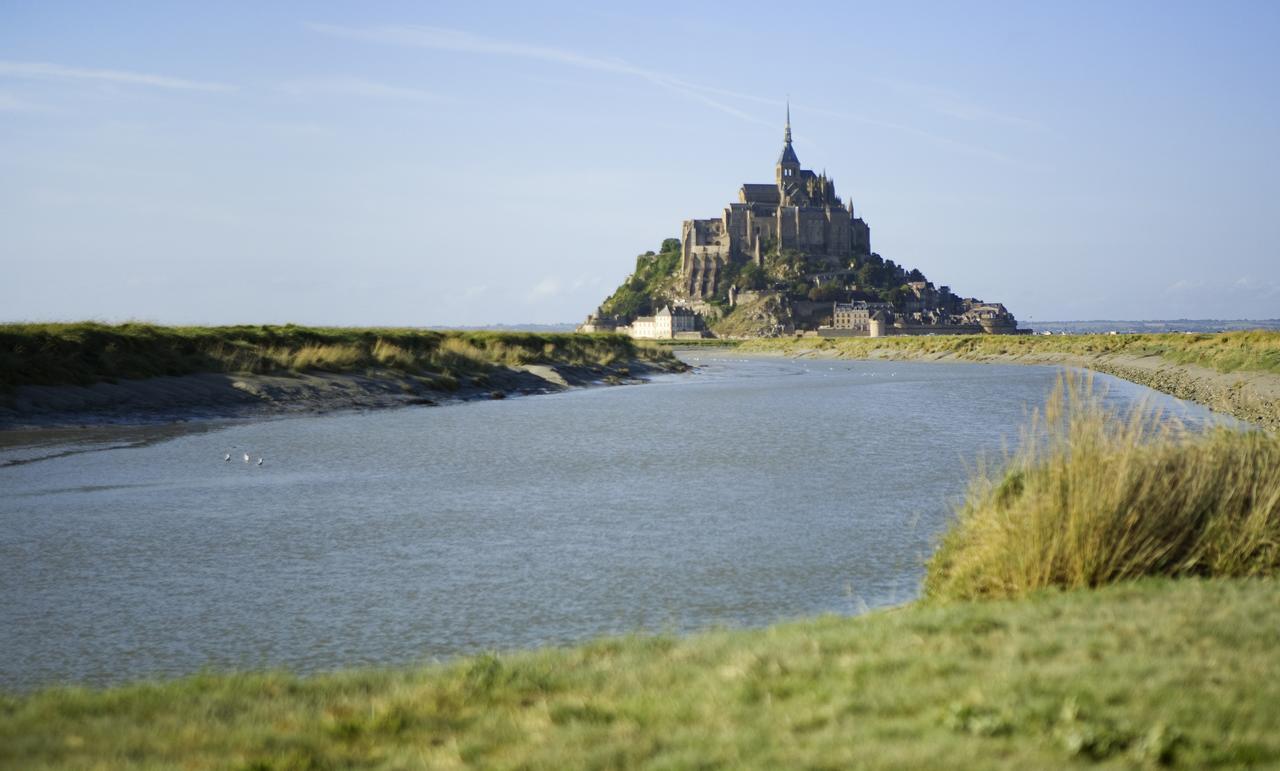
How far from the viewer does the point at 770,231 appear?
589 ft

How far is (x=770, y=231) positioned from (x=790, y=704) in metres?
177

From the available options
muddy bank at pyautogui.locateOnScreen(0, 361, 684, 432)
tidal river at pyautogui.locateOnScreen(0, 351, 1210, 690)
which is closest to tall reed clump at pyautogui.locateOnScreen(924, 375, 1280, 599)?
tidal river at pyautogui.locateOnScreen(0, 351, 1210, 690)

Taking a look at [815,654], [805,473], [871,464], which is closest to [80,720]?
[815,654]

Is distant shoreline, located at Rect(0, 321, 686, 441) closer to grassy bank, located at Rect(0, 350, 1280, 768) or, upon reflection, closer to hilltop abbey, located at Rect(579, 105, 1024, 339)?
grassy bank, located at Rect(0, 350, 1280, 768)

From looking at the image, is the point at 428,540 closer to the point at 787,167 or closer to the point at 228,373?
the point at 228,373

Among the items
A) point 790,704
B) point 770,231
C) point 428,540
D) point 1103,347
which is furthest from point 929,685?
point 770,231

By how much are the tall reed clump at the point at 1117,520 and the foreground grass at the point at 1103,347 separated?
104 feet

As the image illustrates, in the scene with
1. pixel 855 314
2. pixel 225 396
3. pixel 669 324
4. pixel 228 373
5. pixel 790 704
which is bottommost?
pixel 790 704

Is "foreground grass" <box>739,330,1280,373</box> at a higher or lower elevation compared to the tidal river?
higher

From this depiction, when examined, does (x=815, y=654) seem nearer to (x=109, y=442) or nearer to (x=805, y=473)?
(x=805, y=473)

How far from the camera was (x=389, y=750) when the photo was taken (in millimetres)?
5262

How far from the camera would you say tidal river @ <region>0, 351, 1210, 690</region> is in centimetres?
852

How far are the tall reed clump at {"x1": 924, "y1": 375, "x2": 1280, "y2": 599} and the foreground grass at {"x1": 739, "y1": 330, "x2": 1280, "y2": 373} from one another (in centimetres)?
3160

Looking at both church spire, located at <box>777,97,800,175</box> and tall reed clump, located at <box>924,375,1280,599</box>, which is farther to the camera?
church spire, located at <box>777,97,800,175</box>
